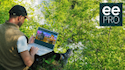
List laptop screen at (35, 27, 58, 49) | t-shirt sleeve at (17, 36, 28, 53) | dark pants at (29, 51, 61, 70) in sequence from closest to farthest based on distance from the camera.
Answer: t-shirt sleeve at (17, 36, 28, 53), dark pants at (29, 51, 61, 70), laptop screen at (35, 27, 58, 49)

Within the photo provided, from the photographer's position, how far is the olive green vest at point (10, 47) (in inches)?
68.0

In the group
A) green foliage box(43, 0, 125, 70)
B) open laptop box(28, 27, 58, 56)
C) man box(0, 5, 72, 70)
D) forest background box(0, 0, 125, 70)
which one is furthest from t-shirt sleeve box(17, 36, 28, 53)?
green foliage box(43, 0, 125, 70)

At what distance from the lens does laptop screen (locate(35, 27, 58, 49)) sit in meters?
2.63

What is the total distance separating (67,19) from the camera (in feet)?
29.0

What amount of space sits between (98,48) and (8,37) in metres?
3.44

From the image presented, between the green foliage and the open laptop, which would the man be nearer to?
the open laptop

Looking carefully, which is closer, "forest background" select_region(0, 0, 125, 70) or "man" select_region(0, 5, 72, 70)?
"man" select_region(0, 5, 72, 70)

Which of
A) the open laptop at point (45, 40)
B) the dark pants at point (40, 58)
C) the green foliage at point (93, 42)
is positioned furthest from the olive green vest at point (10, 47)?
the green foliage at point (93, 42)

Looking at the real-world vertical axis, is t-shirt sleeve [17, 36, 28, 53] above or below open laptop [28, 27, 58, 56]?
above

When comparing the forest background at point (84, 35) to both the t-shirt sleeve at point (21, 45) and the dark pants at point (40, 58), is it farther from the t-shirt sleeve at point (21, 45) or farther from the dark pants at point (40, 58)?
the t-shirt sleeve at point (21, 45)

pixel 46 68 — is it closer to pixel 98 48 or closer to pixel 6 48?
pixel 6 48

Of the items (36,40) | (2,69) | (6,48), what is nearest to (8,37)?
(6,48)

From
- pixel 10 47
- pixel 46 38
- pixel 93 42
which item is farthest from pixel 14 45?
pixel 93 42

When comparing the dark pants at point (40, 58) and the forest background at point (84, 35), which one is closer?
the dark pants at point (40, 58)
